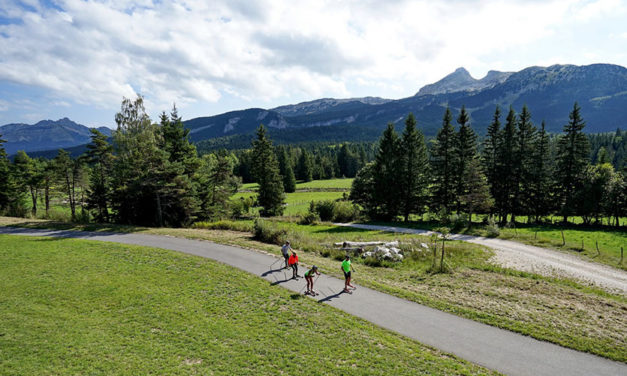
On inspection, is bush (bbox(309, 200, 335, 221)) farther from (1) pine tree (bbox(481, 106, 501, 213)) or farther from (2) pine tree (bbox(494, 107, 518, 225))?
(2) pine tree (bbox(494, 107, 518, 225))

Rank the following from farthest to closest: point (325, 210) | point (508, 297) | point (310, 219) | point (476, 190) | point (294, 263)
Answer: point (325, 210), point (310, 219), point (476, 190), point (294, 263), point (508, 297)

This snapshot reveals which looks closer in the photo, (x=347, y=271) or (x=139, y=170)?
(x=347, y=271)

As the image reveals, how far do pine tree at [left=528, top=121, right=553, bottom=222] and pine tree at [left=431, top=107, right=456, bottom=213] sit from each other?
12.4m

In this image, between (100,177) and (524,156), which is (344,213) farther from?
(100,177)

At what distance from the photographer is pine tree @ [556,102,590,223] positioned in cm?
4347

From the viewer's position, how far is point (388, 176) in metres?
43.0

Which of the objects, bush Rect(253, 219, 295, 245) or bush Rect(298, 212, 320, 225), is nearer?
bush Rect(253, 219, 295, 245)

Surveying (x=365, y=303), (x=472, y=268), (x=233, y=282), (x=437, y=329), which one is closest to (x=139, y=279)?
(x=233, y=282)

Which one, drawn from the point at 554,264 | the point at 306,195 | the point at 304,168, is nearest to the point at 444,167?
the point at 554,264

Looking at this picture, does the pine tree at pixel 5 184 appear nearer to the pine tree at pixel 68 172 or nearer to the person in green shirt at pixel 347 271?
the pine tree at pixel 68 172

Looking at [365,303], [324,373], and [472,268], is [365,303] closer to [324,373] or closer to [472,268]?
[324,373]

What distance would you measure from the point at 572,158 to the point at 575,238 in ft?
61.5

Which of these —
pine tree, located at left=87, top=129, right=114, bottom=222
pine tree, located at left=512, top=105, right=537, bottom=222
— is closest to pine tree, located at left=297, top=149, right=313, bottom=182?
pine tree, located at left=87, top=129, right=114, bottom=222

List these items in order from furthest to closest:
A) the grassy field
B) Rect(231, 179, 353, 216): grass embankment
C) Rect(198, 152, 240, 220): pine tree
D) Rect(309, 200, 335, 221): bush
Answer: the grassy field
Rect(231, 179, 353, 216): grass embankment
Rect(309, 200, 335, 221): bush
Rect(198, 152, 240, 220): pine tree
